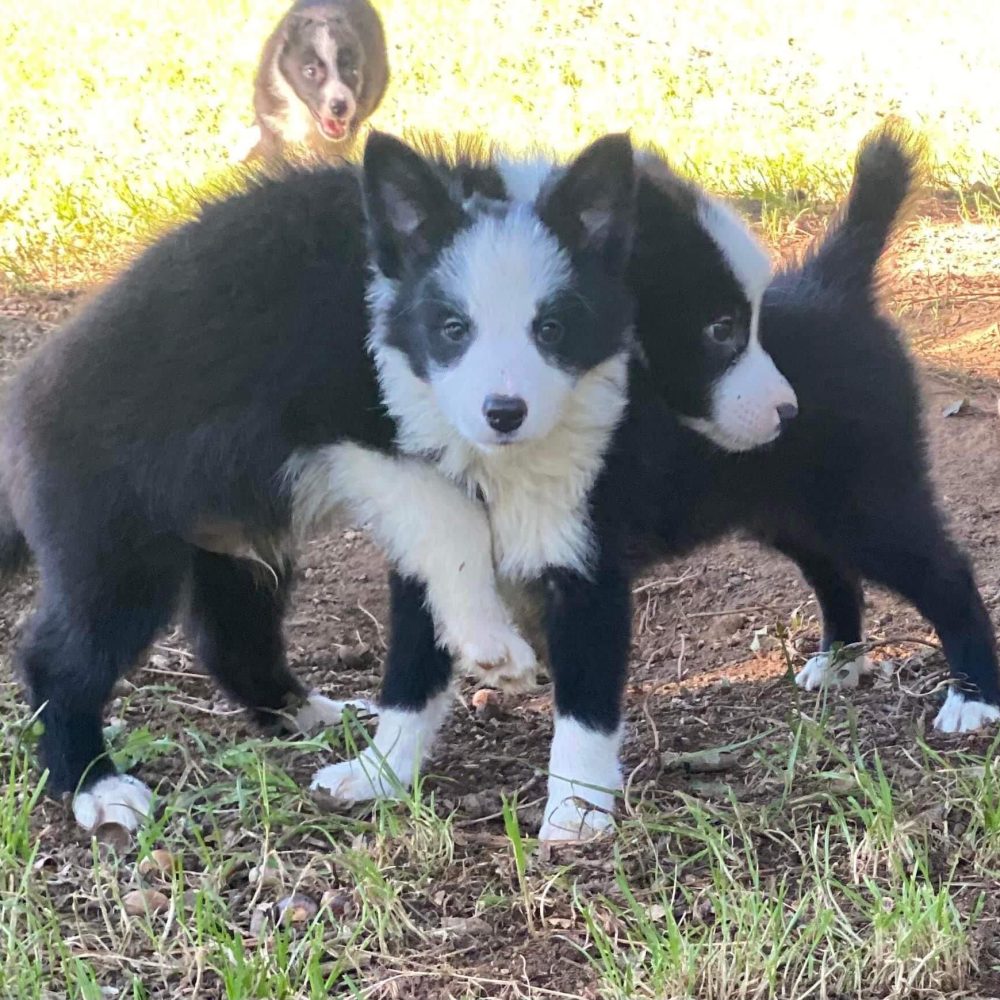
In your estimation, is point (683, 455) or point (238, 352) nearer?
point (238, 352)

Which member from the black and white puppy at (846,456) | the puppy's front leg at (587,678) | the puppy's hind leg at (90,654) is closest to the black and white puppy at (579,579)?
the puppy's front leg at (587,678)

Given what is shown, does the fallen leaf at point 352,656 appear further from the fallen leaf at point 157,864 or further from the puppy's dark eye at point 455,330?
the puppy's dark eye at point 455,330

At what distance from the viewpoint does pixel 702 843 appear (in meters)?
2.82

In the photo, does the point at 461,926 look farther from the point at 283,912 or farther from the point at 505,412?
the point at 505,412

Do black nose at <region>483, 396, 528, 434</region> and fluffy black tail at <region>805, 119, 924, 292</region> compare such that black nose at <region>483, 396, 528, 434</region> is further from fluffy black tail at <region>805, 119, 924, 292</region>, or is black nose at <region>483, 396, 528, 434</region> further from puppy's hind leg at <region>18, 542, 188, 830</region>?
fluffy black tail at <region>805, 119, 924, 292</region>

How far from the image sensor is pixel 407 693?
3219 mm

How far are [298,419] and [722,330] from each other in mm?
903

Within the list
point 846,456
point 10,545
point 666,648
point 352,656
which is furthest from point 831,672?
point 10,545

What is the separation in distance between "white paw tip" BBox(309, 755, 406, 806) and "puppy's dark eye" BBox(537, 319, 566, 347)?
0.93 meters

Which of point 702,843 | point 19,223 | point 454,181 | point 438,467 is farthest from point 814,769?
point 19,223

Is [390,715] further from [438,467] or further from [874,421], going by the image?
[874,421]

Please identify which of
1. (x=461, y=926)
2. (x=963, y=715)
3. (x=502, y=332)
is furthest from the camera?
(x=963, y=715)

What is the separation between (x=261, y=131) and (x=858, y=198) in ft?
14.1

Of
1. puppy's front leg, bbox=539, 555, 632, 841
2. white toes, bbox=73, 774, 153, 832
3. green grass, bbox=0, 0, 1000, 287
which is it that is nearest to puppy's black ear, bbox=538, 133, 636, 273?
puppy's front leg, bbox=539, 555, 632, 841
